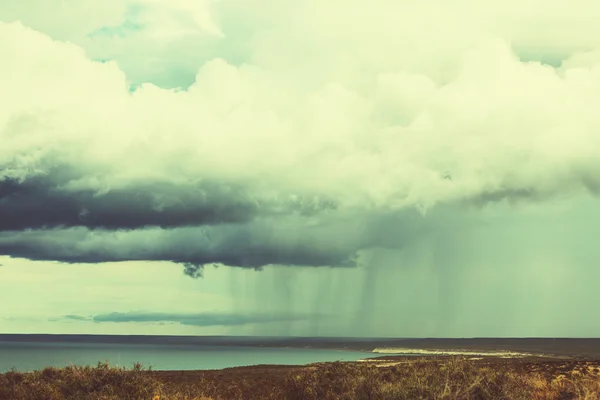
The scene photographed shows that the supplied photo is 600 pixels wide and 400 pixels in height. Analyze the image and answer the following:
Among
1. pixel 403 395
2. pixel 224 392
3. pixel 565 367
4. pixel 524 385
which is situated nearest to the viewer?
pixel 403 395

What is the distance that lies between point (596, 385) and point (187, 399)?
16.0 m

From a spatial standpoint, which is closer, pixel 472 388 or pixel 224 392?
pixel 472 388

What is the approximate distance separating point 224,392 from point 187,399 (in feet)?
19.5

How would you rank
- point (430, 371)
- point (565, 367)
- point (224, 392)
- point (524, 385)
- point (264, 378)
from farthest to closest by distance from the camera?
point (264, 378), point (565, 367), point (224, 392), point (430, 371), point (524, 385)

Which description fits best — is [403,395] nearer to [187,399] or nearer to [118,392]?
[187,399]

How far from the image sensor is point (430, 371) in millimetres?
26781

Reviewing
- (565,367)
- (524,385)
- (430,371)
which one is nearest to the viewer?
(524,385)

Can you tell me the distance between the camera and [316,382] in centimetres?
2727

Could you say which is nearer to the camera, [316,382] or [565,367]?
[316,382]

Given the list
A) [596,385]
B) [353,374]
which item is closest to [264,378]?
[353,374]

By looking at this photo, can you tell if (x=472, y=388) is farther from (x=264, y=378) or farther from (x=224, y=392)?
(x=264, y=378)

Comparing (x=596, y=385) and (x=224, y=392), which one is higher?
(x=596, y=385)

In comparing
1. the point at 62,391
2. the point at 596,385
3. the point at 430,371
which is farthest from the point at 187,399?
the point at 596,385

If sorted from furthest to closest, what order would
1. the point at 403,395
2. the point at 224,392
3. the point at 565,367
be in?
the point at 565,367 < the point at 224,392 < the point at 403,395
